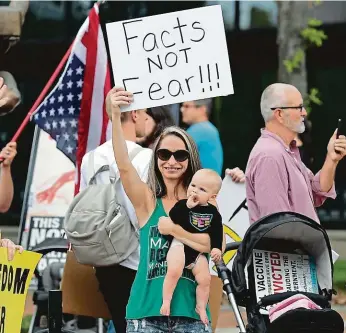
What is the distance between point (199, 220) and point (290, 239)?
715mm

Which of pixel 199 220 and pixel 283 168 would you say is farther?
pixel 283 168

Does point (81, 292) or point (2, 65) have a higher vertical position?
point (2, 65)

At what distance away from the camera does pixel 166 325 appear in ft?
19.7

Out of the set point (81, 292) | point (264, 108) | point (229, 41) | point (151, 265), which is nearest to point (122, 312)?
point (81, 292)

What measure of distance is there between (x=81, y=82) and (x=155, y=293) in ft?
9.90

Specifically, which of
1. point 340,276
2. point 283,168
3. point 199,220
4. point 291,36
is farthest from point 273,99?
point 291,36

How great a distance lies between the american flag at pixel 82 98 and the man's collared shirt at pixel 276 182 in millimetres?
1663

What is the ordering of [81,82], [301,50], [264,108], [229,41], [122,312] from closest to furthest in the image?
[122,312], [264,108], [81,82], [301,50], [229,41]

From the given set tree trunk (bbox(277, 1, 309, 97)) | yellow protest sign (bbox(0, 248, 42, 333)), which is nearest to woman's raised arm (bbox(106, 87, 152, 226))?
yellow protest sign (bbox(0, 248, 42, 333))

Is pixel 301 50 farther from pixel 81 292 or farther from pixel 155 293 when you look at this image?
pixel 155 293

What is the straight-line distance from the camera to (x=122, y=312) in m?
6.92

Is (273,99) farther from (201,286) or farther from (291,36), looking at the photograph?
(291,36)

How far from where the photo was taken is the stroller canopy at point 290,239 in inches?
247

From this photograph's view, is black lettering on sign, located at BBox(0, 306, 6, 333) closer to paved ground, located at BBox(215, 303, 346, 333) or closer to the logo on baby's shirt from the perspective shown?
the logo on baby's shirt
